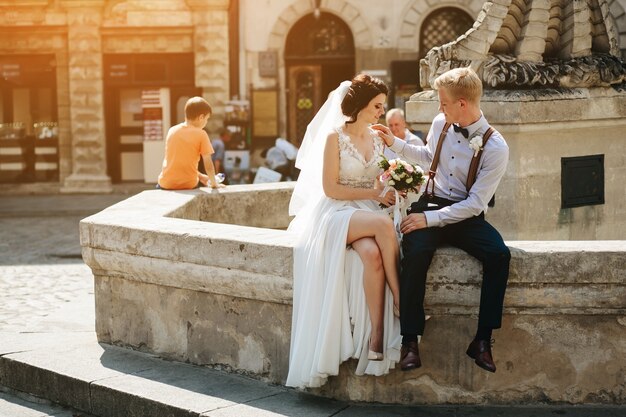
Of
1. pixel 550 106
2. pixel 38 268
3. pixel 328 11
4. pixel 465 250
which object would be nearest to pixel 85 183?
pixel 328 11

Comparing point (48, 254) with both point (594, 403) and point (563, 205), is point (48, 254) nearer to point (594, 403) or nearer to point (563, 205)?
point (563, 205)

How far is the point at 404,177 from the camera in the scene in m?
→ 6.03

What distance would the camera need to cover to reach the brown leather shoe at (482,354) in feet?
18.1

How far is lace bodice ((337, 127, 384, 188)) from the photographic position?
20.9 feet

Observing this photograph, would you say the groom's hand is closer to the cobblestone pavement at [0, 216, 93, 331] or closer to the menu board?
the cobblestone pavement at [0, 216, 93, 331]

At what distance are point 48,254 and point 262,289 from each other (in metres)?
8.53

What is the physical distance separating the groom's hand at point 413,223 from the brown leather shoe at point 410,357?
0.55 m

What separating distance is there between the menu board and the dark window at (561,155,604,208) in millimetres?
16244

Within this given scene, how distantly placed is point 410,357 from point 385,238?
589 mm

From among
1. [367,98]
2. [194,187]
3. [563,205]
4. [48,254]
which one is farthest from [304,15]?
[367,98]

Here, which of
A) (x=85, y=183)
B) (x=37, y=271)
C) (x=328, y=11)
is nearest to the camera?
(x=37, y=271)

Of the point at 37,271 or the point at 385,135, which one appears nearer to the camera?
the point at 385,135

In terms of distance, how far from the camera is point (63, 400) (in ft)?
21.4

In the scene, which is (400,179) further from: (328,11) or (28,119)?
(28,119)
